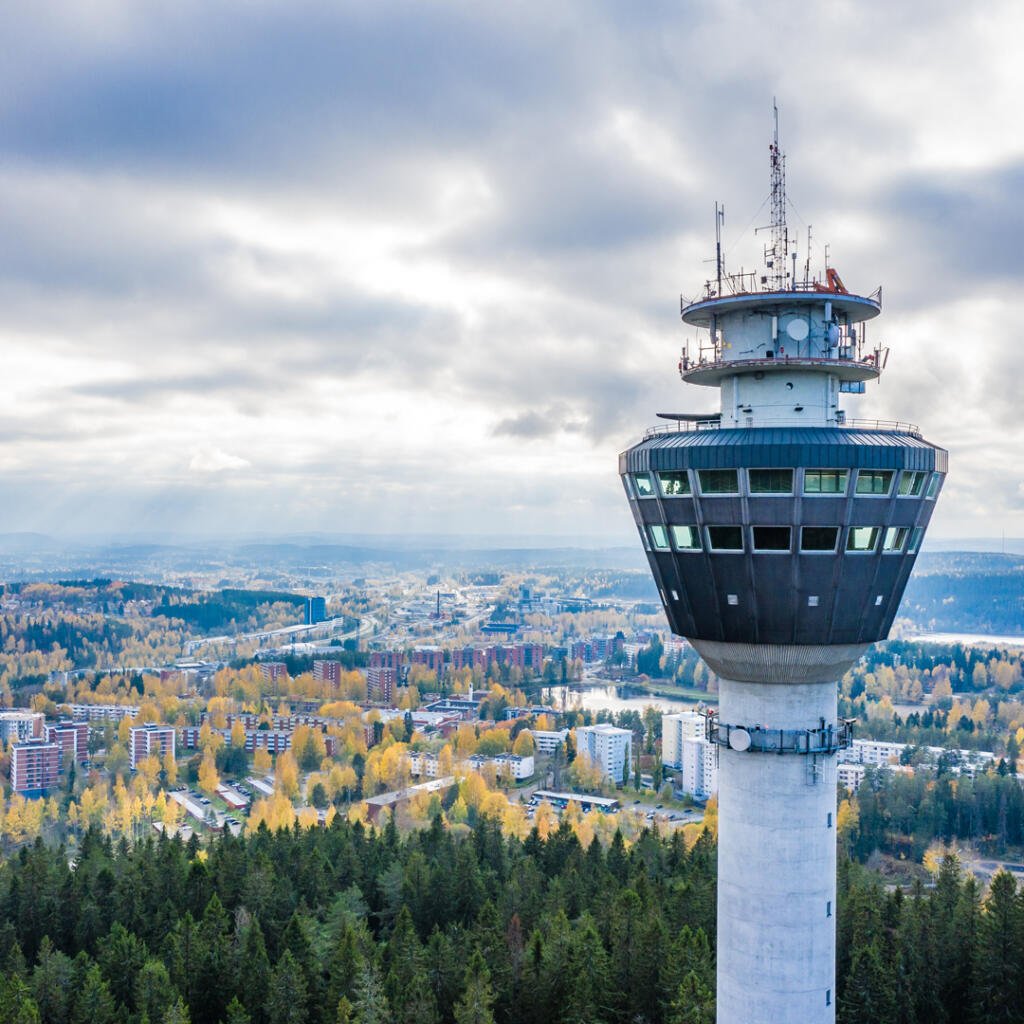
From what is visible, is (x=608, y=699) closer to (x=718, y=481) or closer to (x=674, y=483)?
(x=674, y=483)

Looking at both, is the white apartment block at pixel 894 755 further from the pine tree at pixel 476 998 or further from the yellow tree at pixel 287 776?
the pine tree at pixel 476 998

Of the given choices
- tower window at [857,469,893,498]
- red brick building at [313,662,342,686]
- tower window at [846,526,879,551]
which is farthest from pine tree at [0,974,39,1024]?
red brick building at [313,662,342,686]

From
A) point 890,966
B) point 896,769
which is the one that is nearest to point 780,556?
point 890,966

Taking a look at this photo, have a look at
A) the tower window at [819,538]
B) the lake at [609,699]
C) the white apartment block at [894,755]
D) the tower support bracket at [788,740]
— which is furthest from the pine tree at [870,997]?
the lake at [609,699]

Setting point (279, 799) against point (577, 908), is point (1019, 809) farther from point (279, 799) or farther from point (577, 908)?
point (279, 799)

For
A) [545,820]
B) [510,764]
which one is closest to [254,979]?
[545,820]

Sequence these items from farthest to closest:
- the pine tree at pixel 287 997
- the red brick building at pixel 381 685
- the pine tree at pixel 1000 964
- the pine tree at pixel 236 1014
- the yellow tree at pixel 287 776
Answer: the red brick building at pixel 381 685, the yellow tree at pixel 287 776, the pine tree at pixel 1000 964, the pine tree at pixel 287 997, the pine tree at pixel 236 1014
